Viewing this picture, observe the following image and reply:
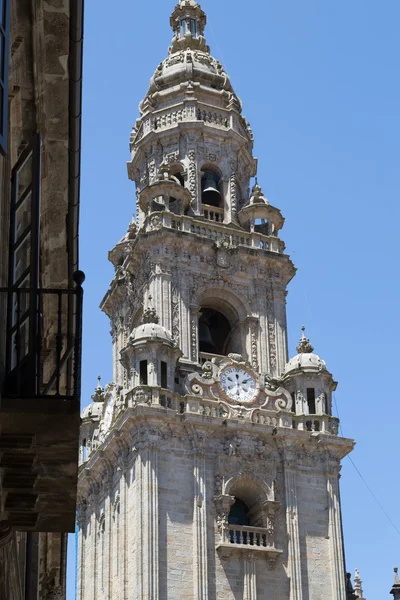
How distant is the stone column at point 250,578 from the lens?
1667 inches

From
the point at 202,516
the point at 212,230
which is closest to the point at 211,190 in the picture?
the point at 212,230

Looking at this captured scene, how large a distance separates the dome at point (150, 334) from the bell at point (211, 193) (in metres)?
9.04

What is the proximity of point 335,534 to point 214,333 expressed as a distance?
11.1 m

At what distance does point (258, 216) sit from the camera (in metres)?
52.4

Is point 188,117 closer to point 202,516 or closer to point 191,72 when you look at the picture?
point 191,72

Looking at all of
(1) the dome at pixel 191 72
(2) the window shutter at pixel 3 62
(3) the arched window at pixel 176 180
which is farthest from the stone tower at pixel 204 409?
(2) the window shutter at pixel 3 62

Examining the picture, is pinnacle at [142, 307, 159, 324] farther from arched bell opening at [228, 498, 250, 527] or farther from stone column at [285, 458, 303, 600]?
arched bell opening at [228, 498, 250, 527]

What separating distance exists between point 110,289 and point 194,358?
7.30 m

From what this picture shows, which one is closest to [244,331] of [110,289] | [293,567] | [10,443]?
[110,289]

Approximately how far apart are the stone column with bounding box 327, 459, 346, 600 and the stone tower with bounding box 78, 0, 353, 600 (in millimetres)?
52

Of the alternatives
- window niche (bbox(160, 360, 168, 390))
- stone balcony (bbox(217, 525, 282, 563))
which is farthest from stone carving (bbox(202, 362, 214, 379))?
stone balcony (bbox(217, 525, 282, 563))

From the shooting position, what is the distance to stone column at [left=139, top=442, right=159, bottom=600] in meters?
40.9

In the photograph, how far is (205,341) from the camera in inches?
1980

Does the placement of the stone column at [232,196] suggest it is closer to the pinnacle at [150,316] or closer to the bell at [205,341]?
the bell at [205,341]
